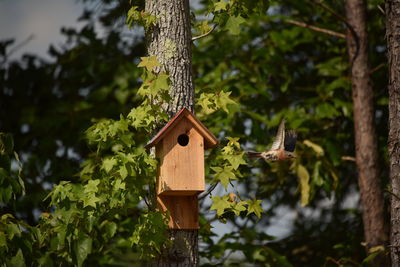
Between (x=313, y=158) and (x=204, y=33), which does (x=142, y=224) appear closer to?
(x=204, y=33)

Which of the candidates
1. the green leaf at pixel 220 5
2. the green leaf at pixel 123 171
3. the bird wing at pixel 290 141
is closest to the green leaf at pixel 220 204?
the green leaf at pixel 123 171

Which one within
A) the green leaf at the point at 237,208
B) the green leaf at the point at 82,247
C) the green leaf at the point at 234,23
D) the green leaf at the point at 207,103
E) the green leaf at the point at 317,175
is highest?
the green leaf at the point at 234,23

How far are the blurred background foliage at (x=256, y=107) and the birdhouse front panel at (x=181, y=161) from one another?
1638 millimetres

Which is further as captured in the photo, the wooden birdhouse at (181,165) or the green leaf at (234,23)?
the green leaf at (234,23)

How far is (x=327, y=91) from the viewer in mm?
7473

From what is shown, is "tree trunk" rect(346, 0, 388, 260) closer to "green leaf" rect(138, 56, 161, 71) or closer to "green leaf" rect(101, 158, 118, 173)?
"green leaf" rect(138, 56, 161, 71)

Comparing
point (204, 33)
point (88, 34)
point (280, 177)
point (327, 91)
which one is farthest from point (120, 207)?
point (88, 34)

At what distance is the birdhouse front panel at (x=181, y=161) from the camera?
474 cm

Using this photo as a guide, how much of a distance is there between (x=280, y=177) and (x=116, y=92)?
7.25 feet

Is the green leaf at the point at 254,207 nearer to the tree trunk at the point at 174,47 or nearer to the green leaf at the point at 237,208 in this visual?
the green leaf at the point at 237,208

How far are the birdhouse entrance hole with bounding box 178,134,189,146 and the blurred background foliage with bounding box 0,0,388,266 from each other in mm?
1578

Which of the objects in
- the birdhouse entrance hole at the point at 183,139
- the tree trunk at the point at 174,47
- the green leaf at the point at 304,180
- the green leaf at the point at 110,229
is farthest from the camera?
the green leaf at the point at 304,180

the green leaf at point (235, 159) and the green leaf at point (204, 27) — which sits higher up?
the green leaf at point (204, 27)

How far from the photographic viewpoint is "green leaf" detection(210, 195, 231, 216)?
480cm
